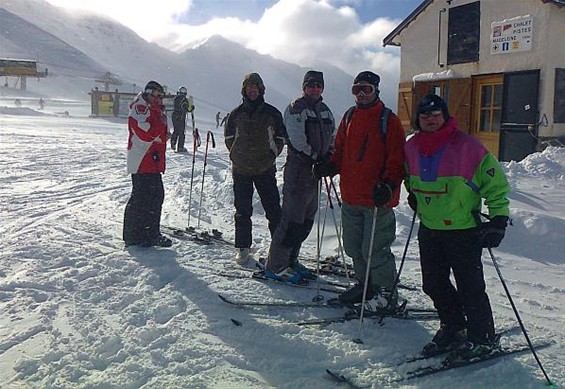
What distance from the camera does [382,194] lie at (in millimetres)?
3465

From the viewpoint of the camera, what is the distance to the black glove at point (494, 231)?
2.94m

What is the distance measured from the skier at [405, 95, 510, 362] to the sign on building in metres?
9.82

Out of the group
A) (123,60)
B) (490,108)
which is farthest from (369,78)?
(123,60)

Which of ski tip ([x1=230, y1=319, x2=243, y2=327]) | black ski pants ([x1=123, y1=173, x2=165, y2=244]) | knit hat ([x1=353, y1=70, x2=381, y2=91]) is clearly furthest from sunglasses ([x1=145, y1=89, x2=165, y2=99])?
ski tip ([x1=230, y1=319, x2=243, y2=327])

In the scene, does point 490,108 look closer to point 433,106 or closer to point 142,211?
point 142,211

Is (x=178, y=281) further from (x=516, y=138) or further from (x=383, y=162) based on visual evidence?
(x=516, y=138)

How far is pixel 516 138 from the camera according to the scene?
468 inches

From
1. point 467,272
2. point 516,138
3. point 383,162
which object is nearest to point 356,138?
point 383,162

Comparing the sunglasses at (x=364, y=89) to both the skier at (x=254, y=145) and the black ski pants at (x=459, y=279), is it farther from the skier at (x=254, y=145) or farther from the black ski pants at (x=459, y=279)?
the skier at (x=254, y=145)

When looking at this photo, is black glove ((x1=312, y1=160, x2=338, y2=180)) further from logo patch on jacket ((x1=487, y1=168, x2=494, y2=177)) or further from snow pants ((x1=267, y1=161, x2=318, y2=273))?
logo patch on jacket ((x1=487, y1=168, x2=494, y2=177))

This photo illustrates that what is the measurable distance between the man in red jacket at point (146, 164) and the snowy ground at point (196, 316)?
0.23 m

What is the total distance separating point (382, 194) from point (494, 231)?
0.78 metres

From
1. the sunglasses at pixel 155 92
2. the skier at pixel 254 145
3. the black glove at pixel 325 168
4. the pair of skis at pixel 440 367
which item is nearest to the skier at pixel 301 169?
the black glove at pixel 325 168

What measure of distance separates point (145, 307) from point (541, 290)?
3.52 m
